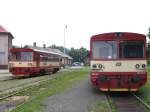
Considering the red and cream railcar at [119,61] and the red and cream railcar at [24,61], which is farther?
the red and cream railcar at [24,61]

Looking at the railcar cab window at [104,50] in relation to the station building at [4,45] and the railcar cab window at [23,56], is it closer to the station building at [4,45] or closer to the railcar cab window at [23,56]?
the railcar cab window at [23,56]

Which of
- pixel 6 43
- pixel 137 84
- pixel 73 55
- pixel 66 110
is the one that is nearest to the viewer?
pixel 66 110

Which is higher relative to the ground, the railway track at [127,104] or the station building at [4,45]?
the station building at [4,45]

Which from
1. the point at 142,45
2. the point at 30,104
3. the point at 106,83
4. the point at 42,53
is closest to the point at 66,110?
the point at 30,104

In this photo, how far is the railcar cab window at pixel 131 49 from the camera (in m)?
18.7

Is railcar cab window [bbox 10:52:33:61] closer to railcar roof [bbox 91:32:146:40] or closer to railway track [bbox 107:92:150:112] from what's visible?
railcar roof [bbox 91:32:146:40]

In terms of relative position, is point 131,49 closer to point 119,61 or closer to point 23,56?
point 119,61

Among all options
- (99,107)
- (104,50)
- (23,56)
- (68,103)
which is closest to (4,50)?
(23,56)

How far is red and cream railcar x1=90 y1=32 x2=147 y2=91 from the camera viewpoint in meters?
18.4

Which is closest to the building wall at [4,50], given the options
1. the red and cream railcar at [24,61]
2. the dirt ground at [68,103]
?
the red and cream railcar at [24,61]

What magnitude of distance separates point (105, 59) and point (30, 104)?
501cm

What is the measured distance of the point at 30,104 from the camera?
1506 centimetres

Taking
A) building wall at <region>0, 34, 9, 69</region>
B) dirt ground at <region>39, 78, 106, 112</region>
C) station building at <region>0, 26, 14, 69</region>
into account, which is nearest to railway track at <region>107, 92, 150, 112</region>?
dirt ground at <region>39, 78, 106, 112</region>

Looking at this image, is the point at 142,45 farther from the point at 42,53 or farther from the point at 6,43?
the point at 6,43
